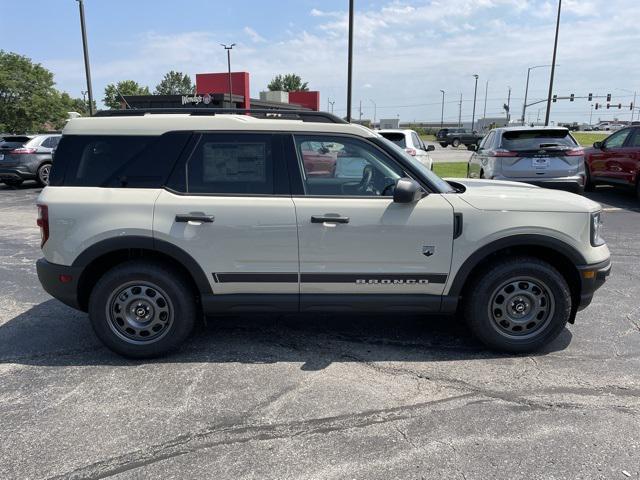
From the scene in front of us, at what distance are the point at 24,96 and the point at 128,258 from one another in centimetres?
5383

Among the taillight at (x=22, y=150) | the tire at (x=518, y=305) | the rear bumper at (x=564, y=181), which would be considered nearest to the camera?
the tire at (x=518, y=305)

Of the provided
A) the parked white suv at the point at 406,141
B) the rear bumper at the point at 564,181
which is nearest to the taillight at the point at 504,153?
the rear bumper at the point at 564,181

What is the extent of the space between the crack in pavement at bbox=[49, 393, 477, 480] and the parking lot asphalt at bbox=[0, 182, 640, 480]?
1 centimetres

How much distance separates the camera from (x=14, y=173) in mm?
15117

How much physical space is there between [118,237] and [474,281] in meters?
2.73

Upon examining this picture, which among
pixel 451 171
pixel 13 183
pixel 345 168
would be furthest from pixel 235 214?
pixel 13 183

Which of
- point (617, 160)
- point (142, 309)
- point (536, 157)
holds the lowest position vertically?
point (142, 309)

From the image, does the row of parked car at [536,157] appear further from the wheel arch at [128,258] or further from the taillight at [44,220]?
the taillight at [44,220]

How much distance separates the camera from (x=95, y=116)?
4.11 m

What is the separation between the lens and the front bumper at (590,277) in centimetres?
Answer: 390

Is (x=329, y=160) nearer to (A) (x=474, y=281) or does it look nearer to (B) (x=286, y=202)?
(B) (x=286, y=202)

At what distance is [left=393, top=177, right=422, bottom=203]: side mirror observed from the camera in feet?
12.1

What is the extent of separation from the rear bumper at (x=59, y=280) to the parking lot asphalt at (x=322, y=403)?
20.2 inches

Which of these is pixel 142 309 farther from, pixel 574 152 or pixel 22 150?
pixel 22 150
